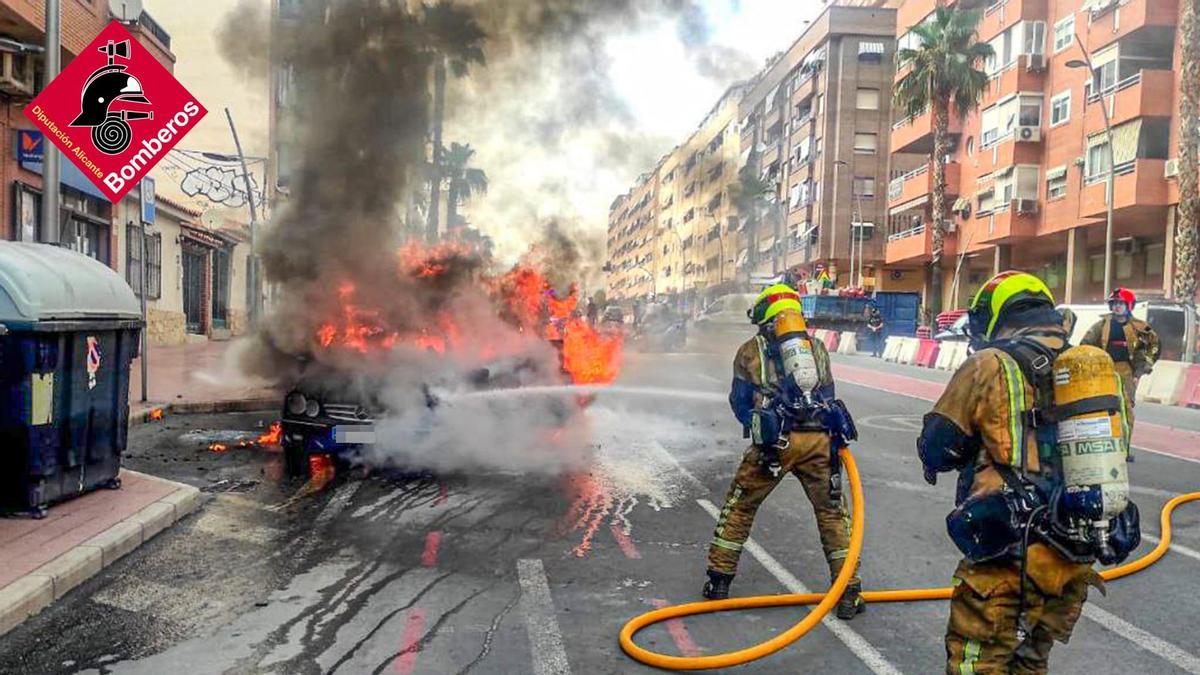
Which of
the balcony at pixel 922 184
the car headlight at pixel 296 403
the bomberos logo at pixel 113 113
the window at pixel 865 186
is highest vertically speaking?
the window at pixel 865 186

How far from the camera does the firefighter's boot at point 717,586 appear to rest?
4551 millimetres

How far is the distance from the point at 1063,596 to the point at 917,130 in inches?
1572

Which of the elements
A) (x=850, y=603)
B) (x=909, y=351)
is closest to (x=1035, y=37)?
(x=909, y=351)

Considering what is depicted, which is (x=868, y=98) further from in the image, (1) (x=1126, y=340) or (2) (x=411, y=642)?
(2) (x=411, y=642)

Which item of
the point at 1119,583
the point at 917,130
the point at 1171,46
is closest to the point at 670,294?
the point at 917,130

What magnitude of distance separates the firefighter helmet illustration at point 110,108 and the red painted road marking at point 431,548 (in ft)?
20.5

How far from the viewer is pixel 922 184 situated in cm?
3891

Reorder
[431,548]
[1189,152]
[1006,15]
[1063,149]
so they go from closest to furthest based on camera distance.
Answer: [431,548]
[1189,152]
[1063,149]
[1006,15]

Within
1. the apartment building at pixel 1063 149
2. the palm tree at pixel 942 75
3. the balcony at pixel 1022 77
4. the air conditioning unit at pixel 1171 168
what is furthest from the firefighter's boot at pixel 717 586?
the balcony at pixel 1022 77

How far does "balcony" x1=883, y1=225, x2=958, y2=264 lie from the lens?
3831cm

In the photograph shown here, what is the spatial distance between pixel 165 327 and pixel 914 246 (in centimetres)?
3158

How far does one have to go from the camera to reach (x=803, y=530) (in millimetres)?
6133

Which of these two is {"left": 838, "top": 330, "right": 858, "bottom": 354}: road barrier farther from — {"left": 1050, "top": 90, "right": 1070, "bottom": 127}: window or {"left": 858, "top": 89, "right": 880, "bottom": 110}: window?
{"left": 858, "top": 89, "right": 880, "bottom": 110}: window

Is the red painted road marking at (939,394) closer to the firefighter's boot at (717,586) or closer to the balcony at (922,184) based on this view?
the firefighter's boot at (717,586)
